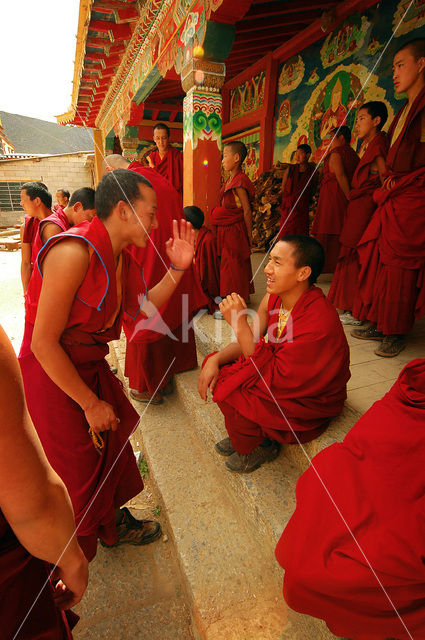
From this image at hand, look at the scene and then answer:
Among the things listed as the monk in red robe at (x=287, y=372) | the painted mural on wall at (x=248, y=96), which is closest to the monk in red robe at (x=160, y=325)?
the monk in red robe at (x=287, y=372)

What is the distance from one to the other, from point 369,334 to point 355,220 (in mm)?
1085

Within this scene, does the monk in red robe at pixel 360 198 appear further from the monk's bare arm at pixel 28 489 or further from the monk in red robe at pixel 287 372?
the monk's bare arm at pixel 28 489

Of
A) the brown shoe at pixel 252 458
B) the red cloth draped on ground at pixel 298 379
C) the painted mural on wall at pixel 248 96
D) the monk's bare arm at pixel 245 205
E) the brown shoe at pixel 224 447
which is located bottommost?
the brown shoe at pixel 224 447

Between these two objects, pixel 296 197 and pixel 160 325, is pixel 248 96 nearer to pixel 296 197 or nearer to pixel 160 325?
pixel 296 197

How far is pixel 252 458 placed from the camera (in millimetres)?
1877

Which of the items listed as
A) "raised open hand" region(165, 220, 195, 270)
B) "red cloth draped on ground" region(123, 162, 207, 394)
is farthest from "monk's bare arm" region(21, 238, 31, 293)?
"raised open hand" region(165, 220, 195, 270)

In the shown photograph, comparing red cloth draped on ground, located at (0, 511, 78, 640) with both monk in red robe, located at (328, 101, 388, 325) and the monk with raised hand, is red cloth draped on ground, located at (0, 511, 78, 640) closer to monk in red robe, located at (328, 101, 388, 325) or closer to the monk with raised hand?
the monk with raised hand

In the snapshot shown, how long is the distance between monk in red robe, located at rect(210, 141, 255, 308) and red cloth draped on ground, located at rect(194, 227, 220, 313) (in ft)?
0.35

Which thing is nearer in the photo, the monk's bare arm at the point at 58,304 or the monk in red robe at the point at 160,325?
the monk's bare arm at the point at 58,304

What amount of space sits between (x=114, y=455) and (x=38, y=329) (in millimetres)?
733

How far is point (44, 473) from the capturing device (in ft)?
2.26

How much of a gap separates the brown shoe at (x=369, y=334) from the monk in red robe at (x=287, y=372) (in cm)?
140

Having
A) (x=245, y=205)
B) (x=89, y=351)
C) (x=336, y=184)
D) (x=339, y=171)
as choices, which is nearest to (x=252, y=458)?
(x=89, y=351)

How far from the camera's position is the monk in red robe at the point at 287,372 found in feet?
5.49
